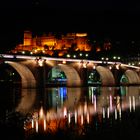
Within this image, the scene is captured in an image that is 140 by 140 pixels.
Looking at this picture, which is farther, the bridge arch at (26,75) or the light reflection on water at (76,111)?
the bridge arch at (26,75)

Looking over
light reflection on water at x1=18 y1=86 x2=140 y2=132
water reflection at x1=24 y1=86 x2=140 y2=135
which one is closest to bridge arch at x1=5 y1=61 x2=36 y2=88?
light reflection on water at x1=18 y1=86 x2=140 y2=132

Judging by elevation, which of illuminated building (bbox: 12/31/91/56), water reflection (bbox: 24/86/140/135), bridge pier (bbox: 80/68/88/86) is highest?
illuminated building (bbox: 12/31/91/56)

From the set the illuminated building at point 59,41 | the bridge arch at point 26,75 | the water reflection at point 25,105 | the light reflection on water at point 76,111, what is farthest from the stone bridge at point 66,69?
the illuminated building at point 59,41

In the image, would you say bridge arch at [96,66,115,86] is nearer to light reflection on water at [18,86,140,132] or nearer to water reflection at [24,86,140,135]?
light reflection on water at [18,86,140,132]

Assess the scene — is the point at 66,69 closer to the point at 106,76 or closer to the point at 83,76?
the point at 83,76

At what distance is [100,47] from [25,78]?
243ft

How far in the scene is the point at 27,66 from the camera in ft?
207

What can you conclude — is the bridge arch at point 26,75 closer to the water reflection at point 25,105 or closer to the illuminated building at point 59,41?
the water reflection at point 25,105

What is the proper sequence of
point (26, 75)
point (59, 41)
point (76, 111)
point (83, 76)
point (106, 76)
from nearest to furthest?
point (76, 111) < point (26, 75) < point (83, 76) < point (106, 76) < point (59, 41)

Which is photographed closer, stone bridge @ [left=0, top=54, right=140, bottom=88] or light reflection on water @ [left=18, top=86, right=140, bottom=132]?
light reflection on water @ [left=18, top=86, right=140, bottom=132]

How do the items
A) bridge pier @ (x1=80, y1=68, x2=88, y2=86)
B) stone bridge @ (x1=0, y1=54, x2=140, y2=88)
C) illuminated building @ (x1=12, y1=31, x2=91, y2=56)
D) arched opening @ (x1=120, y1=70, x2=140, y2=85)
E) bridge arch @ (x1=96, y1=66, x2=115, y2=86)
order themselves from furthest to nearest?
illuminated building @ (x1=12, y1=31, x2=91, y2=56) → arched opening @ (x1=120, y1=70, x2=140, y2=85) → bridge arch @ (x1=96, y1=66, x2=115, y2=86) → bridge pier @ (x1=80, y1=68, x2=88, y2=86) → stone bridge @ (x1=0, y1=54, x2=140, y2=88)

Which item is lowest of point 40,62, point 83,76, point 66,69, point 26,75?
point 83,76

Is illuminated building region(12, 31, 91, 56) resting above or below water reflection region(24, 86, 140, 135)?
above

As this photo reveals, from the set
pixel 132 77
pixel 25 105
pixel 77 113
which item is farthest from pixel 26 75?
pixel 77 113
